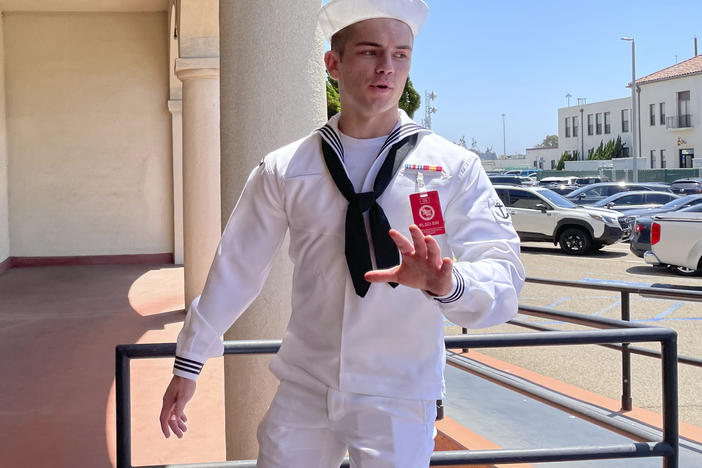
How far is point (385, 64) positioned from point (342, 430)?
2.74ft

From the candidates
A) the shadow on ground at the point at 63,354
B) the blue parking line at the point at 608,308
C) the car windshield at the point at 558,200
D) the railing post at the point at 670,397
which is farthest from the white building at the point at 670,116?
the railing post at the point at 670,397

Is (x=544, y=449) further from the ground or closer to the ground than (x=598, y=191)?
closer to the ground

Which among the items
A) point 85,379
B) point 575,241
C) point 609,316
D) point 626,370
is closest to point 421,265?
point 626,370

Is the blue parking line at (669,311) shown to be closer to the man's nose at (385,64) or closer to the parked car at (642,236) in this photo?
the parked car at (642,236)

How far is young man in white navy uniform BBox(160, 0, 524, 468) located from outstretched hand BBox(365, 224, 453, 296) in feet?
0.23

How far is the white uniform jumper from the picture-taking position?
1697 mm

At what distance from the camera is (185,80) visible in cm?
970

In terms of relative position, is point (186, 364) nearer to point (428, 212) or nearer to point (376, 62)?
point (428, 212)

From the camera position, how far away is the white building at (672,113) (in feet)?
171

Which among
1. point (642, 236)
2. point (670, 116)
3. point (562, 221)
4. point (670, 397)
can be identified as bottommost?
point (670, 397)

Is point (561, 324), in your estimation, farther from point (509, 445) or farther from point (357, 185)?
point (357, 185)

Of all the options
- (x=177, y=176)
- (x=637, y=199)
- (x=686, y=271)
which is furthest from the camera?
(x=637, y=199)


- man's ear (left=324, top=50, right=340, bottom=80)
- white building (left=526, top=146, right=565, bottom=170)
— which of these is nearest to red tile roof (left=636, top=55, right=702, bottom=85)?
white building (left=526, top=146, right=565, bottom=170)

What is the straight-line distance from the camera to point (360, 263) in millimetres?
1708
